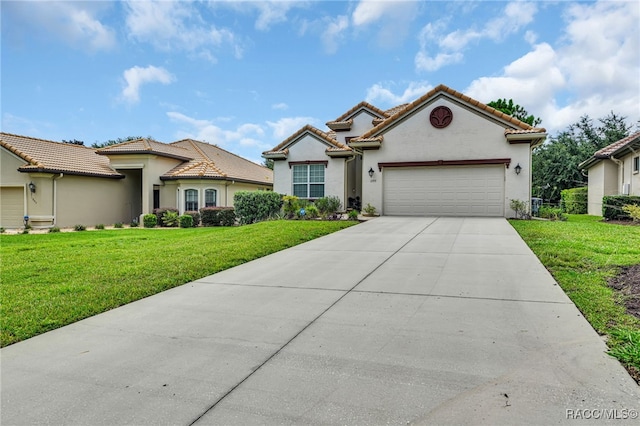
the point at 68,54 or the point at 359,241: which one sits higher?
the point at 68,54

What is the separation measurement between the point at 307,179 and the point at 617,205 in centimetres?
1372

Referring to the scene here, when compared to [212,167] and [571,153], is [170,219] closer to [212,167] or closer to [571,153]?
[212,167]

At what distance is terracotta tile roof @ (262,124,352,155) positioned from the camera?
19.1 meters

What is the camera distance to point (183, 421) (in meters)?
2.36

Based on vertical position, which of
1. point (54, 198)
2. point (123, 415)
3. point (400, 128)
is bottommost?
point (123, 415)

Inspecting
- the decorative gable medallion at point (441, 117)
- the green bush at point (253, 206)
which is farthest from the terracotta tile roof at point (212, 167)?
the decorative gable medallion at point (441, 117)

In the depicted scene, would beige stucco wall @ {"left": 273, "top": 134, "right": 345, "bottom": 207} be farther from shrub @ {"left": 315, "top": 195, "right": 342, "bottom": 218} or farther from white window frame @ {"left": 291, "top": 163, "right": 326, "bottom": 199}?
shrub @ {"left": 315, "top": 195, "right": 342, "bottom": 218}

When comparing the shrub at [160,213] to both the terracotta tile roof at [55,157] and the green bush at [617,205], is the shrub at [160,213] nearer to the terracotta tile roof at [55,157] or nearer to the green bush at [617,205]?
the terracotta tile roof at [55,157]

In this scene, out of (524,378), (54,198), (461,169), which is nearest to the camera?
(524,378)

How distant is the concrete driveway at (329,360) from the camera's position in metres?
2.42

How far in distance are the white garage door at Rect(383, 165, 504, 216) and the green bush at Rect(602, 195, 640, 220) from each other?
4.31 m

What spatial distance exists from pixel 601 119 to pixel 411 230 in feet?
120

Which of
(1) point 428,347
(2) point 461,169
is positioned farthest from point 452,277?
(2) point 461,169

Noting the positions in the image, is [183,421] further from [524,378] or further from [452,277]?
[452,277]
